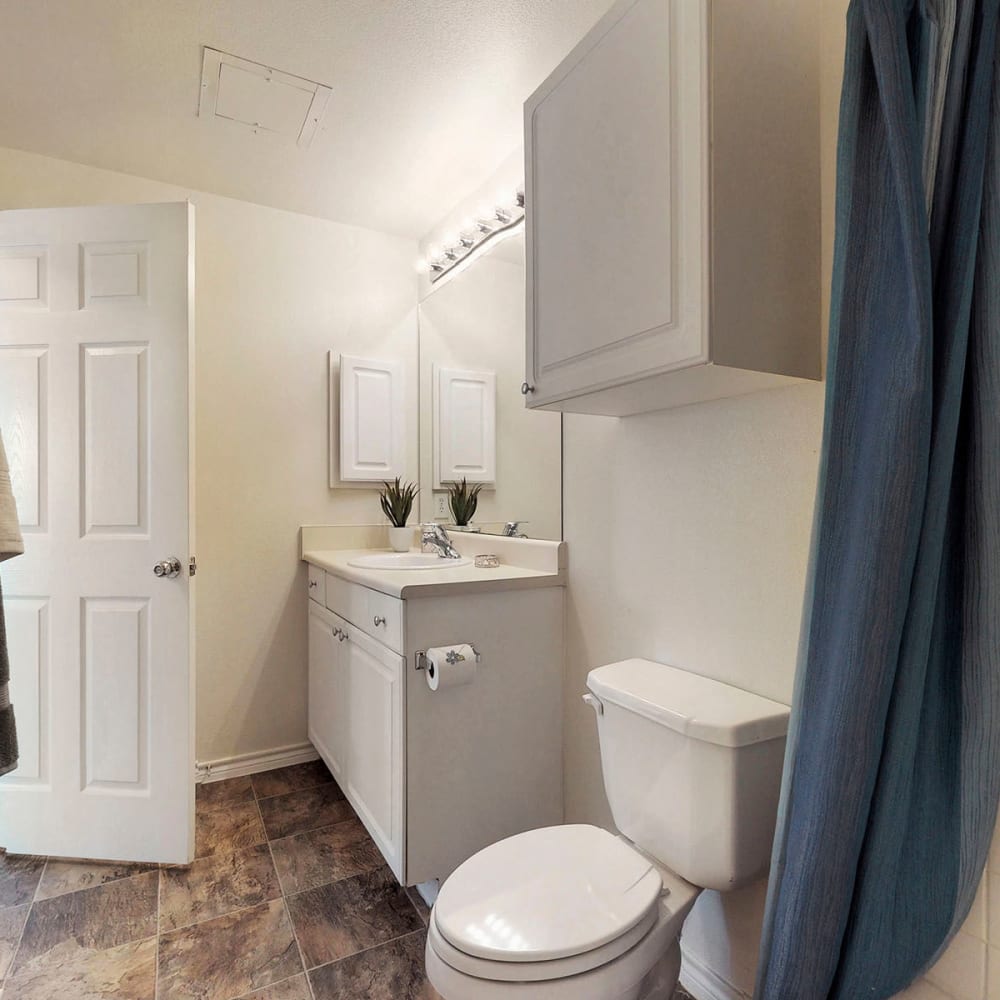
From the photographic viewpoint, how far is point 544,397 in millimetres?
1360

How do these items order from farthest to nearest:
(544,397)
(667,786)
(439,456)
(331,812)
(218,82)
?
1. (439,456)
2. (331,812)
3. (218,82)
4. (544,397)
5. (667,786)

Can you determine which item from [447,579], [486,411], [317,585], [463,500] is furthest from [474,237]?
[317,585]

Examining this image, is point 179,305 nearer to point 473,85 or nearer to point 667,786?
point 473,85

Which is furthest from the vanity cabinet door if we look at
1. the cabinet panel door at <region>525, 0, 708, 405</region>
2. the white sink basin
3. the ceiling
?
the ceiling

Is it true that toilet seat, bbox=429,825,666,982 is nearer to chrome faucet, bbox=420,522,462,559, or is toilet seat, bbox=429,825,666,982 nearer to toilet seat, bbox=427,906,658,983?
toilet seat, bbox=427,906,658,983

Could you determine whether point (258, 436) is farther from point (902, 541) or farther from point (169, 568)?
point (902, 541)

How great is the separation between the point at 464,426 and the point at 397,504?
50cm

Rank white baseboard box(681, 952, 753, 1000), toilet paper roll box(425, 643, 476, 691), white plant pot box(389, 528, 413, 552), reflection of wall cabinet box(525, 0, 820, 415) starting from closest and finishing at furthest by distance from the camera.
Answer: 1. reflection of wall cabinet box(525, 0, 820, 415)
2. white baseboard box(681, 952, 753, 1000)
3. toilet paper roll box(425, 643, 476, 691)
4. white plant pot box(389, 528, 413, 552)

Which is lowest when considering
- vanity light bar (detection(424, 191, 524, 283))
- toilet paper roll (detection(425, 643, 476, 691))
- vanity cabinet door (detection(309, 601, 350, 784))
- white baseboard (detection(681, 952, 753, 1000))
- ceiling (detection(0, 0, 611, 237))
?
white baseboard (detection(681, 952, 753, 1000))

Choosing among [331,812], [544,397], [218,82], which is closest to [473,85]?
[218,82]

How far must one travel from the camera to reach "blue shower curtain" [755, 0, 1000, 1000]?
32.0 inches

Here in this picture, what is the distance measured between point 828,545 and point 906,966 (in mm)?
613

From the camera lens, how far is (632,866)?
42.3 inches

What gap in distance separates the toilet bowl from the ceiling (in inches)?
75.4
